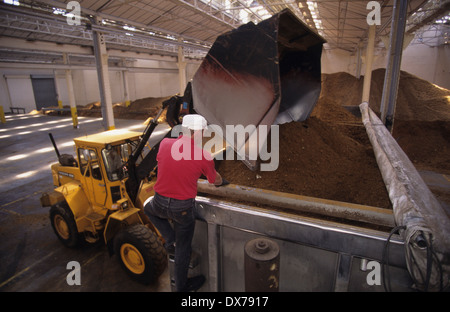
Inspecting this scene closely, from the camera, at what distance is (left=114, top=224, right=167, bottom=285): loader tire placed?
11.5ft

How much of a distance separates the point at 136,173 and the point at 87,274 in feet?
5.72

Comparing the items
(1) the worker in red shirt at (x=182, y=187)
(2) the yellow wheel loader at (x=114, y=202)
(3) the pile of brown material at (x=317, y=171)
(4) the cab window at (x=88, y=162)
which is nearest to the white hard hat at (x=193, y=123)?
(1) the worker in red shirt at (x=182, y=187)

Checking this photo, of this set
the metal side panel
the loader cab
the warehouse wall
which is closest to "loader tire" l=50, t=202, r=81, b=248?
the loader cab

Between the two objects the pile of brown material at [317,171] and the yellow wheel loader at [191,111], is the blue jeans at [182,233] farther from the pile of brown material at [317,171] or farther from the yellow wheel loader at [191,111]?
the pile of brown material at [317,171]

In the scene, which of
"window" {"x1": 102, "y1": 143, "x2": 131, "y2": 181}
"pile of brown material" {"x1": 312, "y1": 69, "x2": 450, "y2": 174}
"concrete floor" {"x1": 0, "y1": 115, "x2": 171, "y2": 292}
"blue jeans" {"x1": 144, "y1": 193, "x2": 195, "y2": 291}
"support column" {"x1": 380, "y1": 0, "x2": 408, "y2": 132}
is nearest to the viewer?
"blue jeans" {"x1": 144, "y1": 193, "x2": 195, "y2": 291}

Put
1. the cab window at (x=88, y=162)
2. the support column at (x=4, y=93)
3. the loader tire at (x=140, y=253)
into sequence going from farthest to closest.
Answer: the support column at (x=4, y=93) → the cab window at (x=88, y=162) → the loader tire at (x=140, y=253)

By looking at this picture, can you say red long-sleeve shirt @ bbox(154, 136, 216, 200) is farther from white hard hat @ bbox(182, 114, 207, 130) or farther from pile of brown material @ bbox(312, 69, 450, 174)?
pile of brown material @ bbox(312, 69, 450, 174)

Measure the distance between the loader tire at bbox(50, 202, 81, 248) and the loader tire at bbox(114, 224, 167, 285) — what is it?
1.08 meters

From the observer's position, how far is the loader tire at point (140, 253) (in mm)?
3496

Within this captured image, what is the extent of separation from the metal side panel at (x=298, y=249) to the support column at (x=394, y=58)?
5.22m

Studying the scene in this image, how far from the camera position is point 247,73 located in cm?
265

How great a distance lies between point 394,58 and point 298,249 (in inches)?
219

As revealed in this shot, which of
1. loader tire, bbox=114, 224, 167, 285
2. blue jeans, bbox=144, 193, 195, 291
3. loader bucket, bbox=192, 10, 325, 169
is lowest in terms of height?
loader tire, bbox=114, 224, 167, 285
